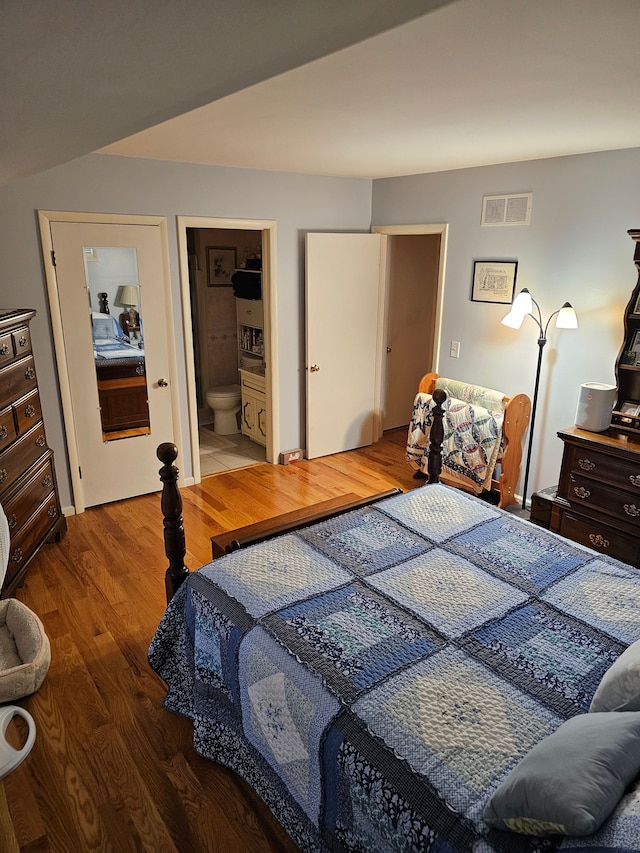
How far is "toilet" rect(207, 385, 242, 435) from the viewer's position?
593 cm

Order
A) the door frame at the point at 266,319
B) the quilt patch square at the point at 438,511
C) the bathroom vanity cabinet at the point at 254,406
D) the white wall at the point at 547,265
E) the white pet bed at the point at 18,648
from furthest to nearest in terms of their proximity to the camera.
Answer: the bathroom vanity cabinet at the point at 254,406 < the door frame at the point at 266,319 < the white wall at the point at 547,265 < the quilt patch square at the point at 438,511 < the white pet bed at the point at 18,648

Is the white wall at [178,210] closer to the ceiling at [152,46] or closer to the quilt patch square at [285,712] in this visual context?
the ceiling at [152,46]

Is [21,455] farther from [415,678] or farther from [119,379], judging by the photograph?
[415,678]

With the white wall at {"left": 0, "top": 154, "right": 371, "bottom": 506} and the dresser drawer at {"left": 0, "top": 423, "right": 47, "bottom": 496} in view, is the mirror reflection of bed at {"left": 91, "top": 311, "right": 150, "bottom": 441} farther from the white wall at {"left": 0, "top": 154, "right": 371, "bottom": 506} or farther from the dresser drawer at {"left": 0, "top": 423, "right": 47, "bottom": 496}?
the dresser drawer at {"left": 0, "top": 423, "right": 47, "bottom": 496}

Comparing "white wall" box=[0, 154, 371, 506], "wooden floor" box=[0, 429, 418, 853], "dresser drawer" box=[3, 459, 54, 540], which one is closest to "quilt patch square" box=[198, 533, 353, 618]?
"wooden floor" box=[0, 429, 418, 853]

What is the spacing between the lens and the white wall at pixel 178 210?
11.8ft

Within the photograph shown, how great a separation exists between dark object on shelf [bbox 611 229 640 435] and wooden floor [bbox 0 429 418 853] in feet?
8.27

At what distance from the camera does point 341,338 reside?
512 cm

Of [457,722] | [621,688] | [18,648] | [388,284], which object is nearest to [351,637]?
[457,722]

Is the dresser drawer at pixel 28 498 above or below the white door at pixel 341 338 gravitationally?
below

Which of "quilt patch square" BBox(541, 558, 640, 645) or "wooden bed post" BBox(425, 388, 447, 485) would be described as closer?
"quilt patch square" BBox(541, 558, 640, 645)

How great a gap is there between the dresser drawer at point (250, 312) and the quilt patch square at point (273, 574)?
3576 millimetres

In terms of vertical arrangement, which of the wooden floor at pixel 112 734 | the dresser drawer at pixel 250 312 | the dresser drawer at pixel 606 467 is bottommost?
the wooden floor at pixel 112 734

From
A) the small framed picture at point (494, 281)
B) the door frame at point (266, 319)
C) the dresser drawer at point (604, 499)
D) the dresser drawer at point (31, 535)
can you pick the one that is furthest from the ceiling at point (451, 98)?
the dresser drawer at point (31, 535)
